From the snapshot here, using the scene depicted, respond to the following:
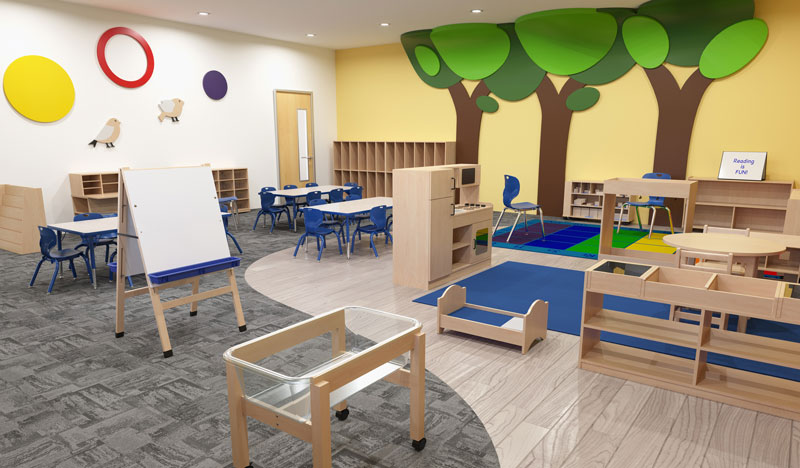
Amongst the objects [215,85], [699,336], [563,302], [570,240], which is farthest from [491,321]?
[215,85]

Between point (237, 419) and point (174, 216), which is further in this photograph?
point (174, 216)

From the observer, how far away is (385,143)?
41.0 feet

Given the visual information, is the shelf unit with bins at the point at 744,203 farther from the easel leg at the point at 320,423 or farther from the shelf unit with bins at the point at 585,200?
the easel leg at the point at 320,423

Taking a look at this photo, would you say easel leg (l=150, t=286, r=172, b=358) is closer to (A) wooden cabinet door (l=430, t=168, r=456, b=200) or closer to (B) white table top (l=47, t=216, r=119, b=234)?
(B) white table top (l=47, t=216, r=119, b=234)

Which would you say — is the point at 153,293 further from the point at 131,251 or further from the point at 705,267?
the point at 705,267

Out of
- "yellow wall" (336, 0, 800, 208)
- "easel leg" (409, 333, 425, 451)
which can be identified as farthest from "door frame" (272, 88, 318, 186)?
"easel leg" (409, 333, 425, 451)

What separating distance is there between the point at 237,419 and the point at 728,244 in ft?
14.1

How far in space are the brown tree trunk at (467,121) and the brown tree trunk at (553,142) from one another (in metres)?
1.43

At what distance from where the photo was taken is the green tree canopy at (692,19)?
8586mm

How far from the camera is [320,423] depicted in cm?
234

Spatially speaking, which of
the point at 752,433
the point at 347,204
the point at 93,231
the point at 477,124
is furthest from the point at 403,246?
the point at 477,124

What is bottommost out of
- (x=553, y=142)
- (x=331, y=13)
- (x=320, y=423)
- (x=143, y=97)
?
(x=320, y=423)

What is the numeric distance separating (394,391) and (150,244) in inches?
89.5

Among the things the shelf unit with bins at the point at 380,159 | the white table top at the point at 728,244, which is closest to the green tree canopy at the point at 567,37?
the shelf unit with bins at the point at 380,159
